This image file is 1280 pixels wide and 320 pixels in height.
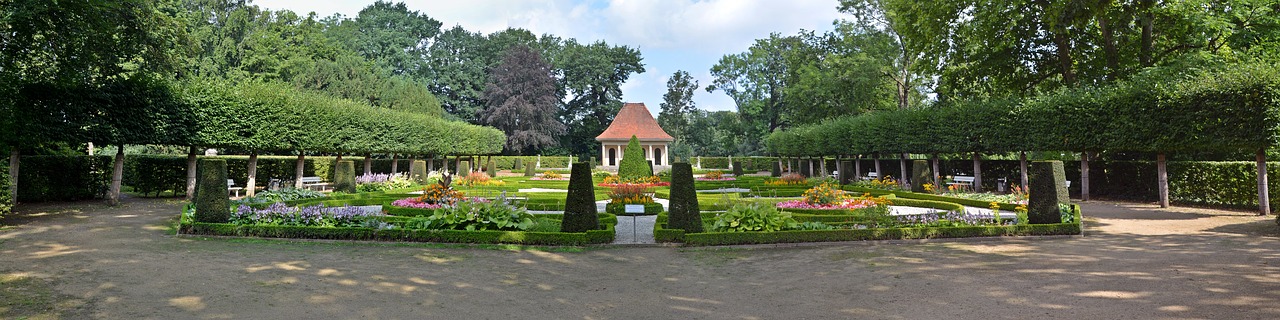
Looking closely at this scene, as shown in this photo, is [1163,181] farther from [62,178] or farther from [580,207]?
[62,178]

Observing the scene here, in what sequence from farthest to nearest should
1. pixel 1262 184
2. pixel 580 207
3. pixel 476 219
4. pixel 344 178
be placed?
1. pixel 344 178
2. pixel 1262 184
3. pixel 476 219
4. pixel 580 207

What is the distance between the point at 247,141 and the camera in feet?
68.3

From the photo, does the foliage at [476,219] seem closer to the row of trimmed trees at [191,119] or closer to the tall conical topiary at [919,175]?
the row of trimmed trees at [191,119]

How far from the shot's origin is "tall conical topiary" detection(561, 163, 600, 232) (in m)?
11.6

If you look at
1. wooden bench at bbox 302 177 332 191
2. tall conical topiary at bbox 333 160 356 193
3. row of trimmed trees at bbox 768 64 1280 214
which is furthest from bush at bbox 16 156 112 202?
row of trimmed trees at bbox 768 64 1280 214

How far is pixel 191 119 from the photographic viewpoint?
63.3ft

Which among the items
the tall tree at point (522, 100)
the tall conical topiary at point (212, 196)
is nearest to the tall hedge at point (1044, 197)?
the tall conical topiary at point (212, 196)

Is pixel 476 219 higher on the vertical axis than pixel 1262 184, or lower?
lower

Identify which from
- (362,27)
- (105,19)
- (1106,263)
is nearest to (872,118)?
(1106,263)

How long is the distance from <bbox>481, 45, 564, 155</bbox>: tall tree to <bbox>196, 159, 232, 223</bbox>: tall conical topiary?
4575 centimetres

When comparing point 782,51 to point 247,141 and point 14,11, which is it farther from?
point 14,11

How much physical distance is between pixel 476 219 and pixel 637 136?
46142mm

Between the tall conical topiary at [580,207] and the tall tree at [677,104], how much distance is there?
67.2 m

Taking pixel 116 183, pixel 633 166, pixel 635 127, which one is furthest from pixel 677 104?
pixel 116 183
